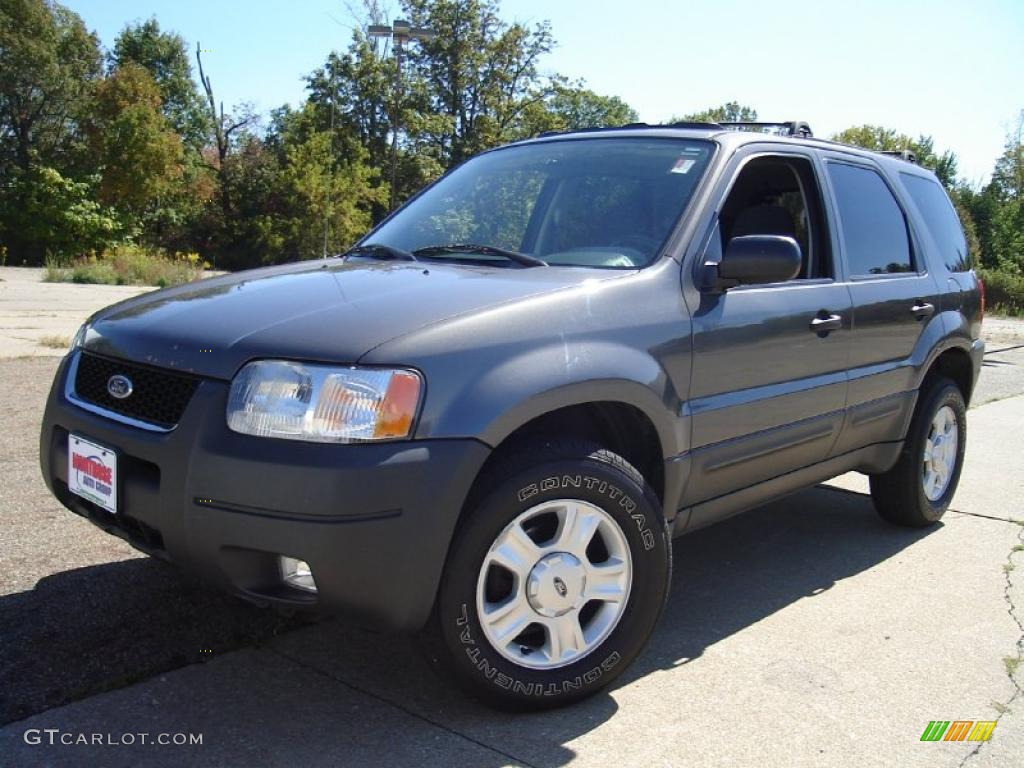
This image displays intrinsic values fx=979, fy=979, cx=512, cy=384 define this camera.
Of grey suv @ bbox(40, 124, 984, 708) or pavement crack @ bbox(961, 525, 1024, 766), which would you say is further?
pavement crack @ bbox(961, 525, 1024, 766)

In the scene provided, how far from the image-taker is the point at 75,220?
1523 inches

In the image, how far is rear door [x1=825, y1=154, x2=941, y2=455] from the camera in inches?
166

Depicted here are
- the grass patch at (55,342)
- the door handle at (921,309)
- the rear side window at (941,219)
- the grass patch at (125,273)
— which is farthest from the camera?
the grass patch at (125,273)

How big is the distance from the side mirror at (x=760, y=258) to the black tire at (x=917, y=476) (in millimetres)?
1928

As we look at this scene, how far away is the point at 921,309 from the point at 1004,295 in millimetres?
28931

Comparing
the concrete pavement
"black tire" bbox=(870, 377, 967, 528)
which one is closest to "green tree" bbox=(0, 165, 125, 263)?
the concrete pavement

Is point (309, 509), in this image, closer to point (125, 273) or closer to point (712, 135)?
point (712, 135)

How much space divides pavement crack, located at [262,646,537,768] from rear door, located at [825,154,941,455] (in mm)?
2190

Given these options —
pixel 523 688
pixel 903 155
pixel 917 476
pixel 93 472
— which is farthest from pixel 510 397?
pixel 903 155

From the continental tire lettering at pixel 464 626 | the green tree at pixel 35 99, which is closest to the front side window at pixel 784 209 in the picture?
the continental tire lettering at pixel 464 626

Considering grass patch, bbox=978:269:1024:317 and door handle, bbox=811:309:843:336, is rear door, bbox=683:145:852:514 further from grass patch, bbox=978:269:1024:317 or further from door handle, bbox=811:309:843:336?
grass patch, bbox=978:269:1024:317

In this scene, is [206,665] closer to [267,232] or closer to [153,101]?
[267,232]

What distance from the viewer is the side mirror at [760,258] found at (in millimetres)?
A: 3266
